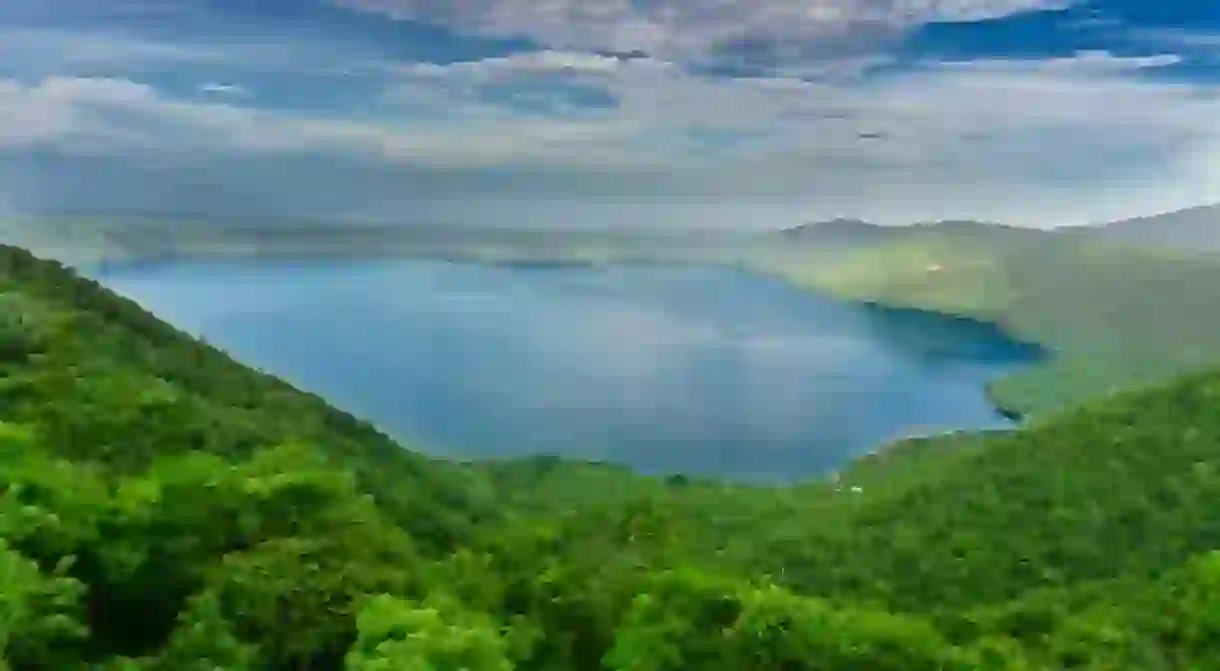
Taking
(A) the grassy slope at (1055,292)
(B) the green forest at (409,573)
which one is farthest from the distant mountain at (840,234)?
(B) the green forest at (409,573)

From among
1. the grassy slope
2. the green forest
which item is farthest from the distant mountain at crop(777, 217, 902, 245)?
the green forest

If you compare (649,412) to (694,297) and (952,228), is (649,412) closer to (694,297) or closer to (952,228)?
(694,297)

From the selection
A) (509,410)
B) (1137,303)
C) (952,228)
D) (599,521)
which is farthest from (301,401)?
(952,228)

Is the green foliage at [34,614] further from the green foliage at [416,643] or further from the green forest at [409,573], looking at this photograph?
the green foliage at [416,643]

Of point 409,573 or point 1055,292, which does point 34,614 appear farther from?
point 1055,292

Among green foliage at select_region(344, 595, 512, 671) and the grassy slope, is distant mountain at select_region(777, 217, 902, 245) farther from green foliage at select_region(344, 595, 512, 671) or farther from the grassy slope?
green foliage at select_region(344, 595, 512, 671)

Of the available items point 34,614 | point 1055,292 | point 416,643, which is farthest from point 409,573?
point 1055,292

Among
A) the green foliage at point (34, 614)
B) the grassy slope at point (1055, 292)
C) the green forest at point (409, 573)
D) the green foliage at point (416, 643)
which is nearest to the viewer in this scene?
the green foliage at point (34, 614)
